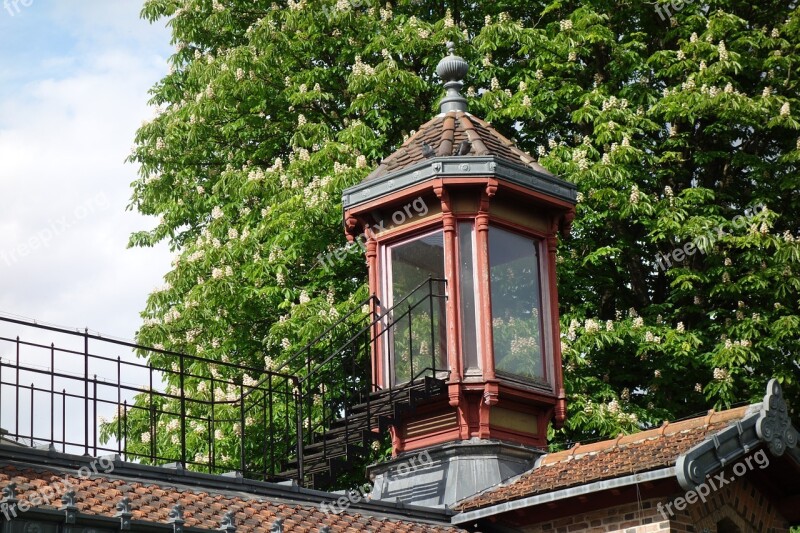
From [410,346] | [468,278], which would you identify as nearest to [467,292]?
[468,278]

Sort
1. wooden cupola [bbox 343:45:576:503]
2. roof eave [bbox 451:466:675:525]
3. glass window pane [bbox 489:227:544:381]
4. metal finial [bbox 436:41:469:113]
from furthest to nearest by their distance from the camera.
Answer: metal finial [bbox 436:41:469:113]
glass window pane [bbox 489:227:544:381]
wooden cupola [bbox 343:45:576:503]
roof eave [bbox 451:466:675:525]

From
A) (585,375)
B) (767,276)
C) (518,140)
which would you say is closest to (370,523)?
(585,375)

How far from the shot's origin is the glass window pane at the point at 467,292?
16203 mm

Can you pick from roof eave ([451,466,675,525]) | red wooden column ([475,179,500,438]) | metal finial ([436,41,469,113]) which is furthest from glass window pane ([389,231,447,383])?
roof eave ([451,466,675,525])

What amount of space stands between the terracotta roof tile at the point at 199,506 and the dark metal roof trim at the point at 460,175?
4007 millimetres

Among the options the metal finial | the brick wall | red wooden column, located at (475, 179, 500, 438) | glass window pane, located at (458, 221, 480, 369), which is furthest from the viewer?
→ the metal finial

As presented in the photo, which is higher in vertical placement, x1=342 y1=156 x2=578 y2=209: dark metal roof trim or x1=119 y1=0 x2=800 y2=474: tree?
x1=119 y1=0 x2=800 y2=474: tree

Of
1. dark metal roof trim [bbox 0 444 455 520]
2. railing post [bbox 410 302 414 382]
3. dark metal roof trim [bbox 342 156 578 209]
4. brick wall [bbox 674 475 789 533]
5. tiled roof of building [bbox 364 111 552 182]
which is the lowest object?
brick wall [bbox 674 475 789 533]

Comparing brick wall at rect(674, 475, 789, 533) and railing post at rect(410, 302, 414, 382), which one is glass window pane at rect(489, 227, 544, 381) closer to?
railing post at rect(410, 302, 414, 382)

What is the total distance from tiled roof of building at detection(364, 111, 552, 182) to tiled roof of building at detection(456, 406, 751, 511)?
3.63 m

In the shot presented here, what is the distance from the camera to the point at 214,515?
41.0 feet

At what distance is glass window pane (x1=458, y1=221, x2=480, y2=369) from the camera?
53.2 feet

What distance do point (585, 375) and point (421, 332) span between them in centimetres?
535

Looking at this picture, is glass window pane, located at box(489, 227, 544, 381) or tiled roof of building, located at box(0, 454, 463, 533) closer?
tiled roof of building, located at box(0, 454, 463, 533)
